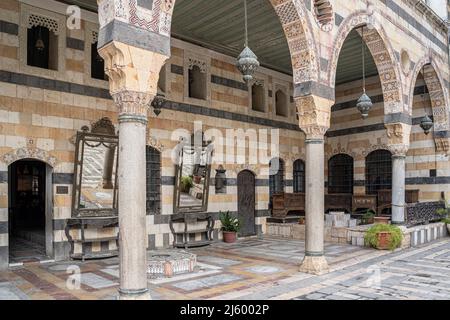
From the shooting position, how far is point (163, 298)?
5.90 meters

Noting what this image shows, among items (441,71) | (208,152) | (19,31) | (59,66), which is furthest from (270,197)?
(19,31)

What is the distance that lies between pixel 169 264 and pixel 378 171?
10127 mm

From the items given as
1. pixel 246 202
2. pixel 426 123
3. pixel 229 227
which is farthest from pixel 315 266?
pixel 426 123

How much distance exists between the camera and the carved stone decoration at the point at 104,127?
937 centimetres

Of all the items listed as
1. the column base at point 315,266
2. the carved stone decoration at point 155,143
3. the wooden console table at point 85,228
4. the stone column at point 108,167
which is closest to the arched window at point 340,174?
the carved stone decoration at point 155,143

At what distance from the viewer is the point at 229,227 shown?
11.8 meters

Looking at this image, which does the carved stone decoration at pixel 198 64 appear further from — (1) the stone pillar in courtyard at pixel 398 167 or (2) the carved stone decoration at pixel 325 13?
(1) the stone pillar in courtyard at pixel 398 167

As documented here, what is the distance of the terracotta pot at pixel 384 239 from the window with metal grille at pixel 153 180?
5.58 metres

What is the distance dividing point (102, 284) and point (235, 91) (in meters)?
7.72

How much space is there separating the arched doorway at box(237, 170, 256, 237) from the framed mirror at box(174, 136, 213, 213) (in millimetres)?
1624

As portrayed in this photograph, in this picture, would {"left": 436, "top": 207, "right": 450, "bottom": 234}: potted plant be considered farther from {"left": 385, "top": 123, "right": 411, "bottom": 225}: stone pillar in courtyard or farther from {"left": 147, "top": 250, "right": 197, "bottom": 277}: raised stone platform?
{"left": 147, "top": 250, "right": 197, "bottom": 277}: raised stone platform

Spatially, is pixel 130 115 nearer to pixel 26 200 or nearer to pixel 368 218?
pixel 26 200

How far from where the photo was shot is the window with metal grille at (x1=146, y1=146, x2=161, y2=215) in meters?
10.4

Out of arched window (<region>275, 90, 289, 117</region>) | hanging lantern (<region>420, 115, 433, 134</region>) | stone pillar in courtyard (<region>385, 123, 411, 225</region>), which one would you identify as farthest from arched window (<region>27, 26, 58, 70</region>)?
hanging lantern (<region>420, 115, 433, 134</region>)
